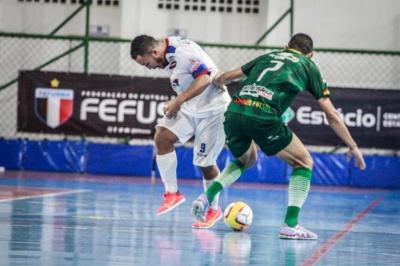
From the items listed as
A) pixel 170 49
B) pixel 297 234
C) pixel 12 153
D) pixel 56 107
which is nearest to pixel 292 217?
pixel 297 234

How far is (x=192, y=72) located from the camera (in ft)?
32.7

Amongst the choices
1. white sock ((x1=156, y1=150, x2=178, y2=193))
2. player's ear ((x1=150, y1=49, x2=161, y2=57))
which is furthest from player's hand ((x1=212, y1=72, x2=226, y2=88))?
white sock ((x1=156, y1=150, x2=178, y2=193))

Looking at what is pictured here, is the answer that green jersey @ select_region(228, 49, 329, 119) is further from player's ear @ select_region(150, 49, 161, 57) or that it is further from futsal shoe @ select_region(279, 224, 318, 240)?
player's ear @ select_region(150, 49, 161, 57)

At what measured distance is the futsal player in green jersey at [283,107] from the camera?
351 inches

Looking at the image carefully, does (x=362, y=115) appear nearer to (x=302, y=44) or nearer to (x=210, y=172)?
(x=210, y=172)

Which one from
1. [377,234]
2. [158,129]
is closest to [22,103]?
[158,129]

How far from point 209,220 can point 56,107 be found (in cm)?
988

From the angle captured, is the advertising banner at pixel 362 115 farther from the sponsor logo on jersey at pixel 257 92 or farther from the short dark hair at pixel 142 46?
the sponsor logo on jersey at pixel 257 92

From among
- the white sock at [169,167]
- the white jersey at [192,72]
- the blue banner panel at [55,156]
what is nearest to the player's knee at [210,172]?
the white sock at [169,167]

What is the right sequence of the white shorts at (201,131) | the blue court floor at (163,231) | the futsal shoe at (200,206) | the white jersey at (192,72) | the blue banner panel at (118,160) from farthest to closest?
1. the blue banner panel at (118,160)
2. the white shorts at (201,131)
3. the white jersey at (192,72)
4. the futsal shoe at (200,206)
5. the blue court floor at (163,231)

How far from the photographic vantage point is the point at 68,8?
74.8ft

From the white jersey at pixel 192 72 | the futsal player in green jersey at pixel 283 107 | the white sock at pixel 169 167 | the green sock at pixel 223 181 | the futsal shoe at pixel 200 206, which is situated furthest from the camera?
the white sock at pixel 169 167

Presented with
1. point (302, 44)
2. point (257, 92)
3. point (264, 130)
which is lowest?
point (264, 130)

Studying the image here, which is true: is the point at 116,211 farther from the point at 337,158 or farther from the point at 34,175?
the point at 337,158
